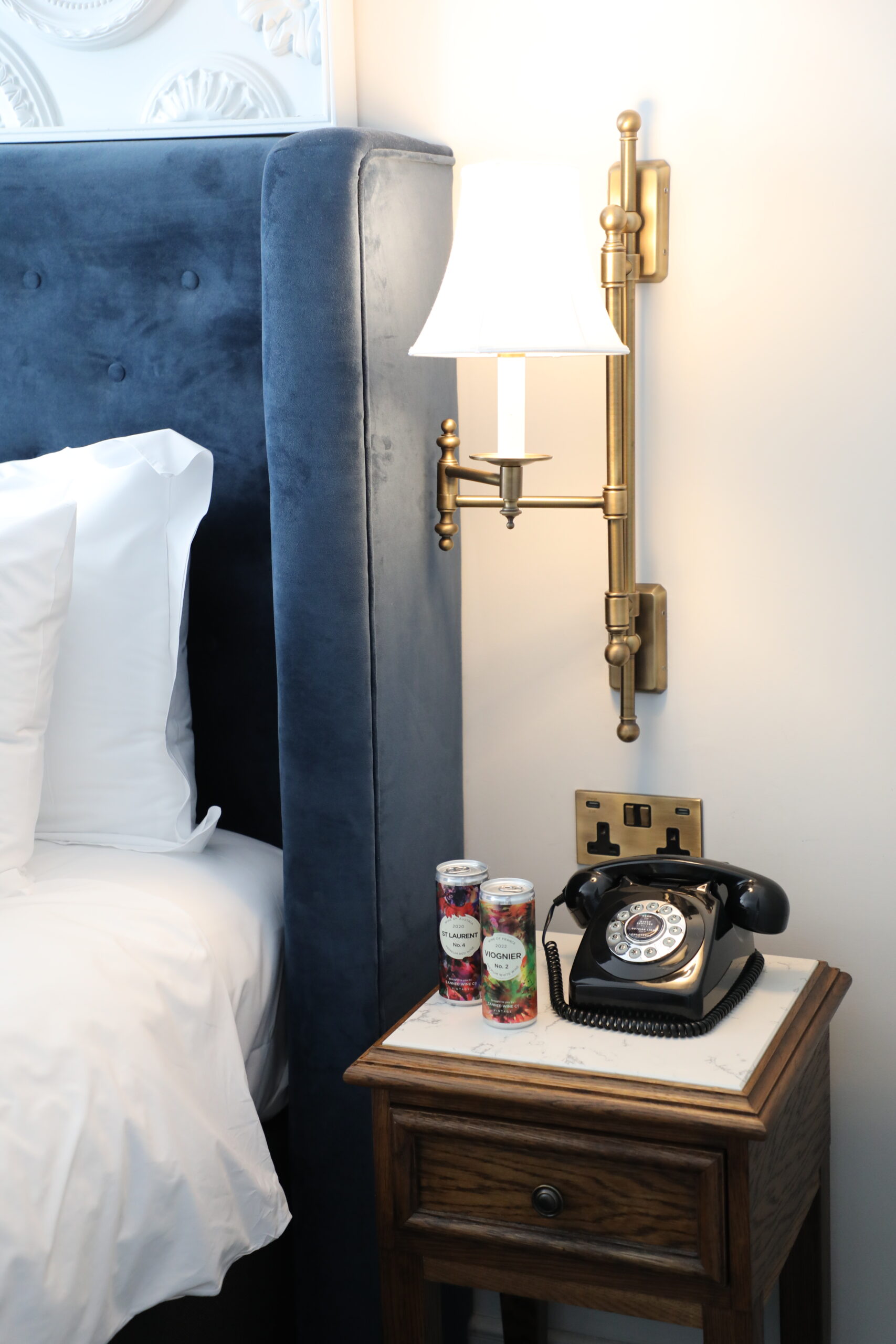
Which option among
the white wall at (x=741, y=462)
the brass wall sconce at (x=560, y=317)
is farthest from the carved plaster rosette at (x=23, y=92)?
the brass wall sconce at (x=560, y=317)

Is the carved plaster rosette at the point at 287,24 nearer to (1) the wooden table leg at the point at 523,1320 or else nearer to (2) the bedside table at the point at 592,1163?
(2) the bedside table at the point at 592,1163

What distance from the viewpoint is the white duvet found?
3.17 ft

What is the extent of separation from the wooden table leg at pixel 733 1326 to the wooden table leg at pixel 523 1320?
1.66 feet

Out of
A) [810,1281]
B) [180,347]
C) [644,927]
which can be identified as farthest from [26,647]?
[810,1281]

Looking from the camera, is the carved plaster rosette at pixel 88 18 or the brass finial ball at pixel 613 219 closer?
the brass finial ball at pixel 613 219

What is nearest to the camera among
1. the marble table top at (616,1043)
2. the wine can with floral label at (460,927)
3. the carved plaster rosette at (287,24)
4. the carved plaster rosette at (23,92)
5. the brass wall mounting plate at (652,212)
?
the marble table top at (616,1043)

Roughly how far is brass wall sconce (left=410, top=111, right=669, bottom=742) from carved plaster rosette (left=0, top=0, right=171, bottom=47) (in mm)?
593

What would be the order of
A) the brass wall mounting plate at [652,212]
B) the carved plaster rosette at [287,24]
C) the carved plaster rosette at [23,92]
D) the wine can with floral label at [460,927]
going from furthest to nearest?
the carved plaster rosette at [23,92] → the carved plaster rosette at [287,24] → the brass wall mounting plate at [652,212] → the wine can with floral label at [460,927]

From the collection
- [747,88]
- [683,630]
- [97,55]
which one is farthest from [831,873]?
[97,55]

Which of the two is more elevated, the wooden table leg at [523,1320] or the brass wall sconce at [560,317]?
the brass wall sconce at [560,317]

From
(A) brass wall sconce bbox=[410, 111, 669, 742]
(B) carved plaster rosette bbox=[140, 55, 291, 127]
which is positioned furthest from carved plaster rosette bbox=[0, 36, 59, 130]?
(A) brass wall sconce bbox=[410, 111, 669, 742]

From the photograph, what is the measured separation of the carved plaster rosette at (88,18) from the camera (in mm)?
1498

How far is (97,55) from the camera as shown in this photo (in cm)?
154

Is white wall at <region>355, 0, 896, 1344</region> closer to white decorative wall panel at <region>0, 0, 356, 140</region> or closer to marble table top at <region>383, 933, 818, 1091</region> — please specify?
white decorative wall panel at <region>0, 0, 356, 140</region>
